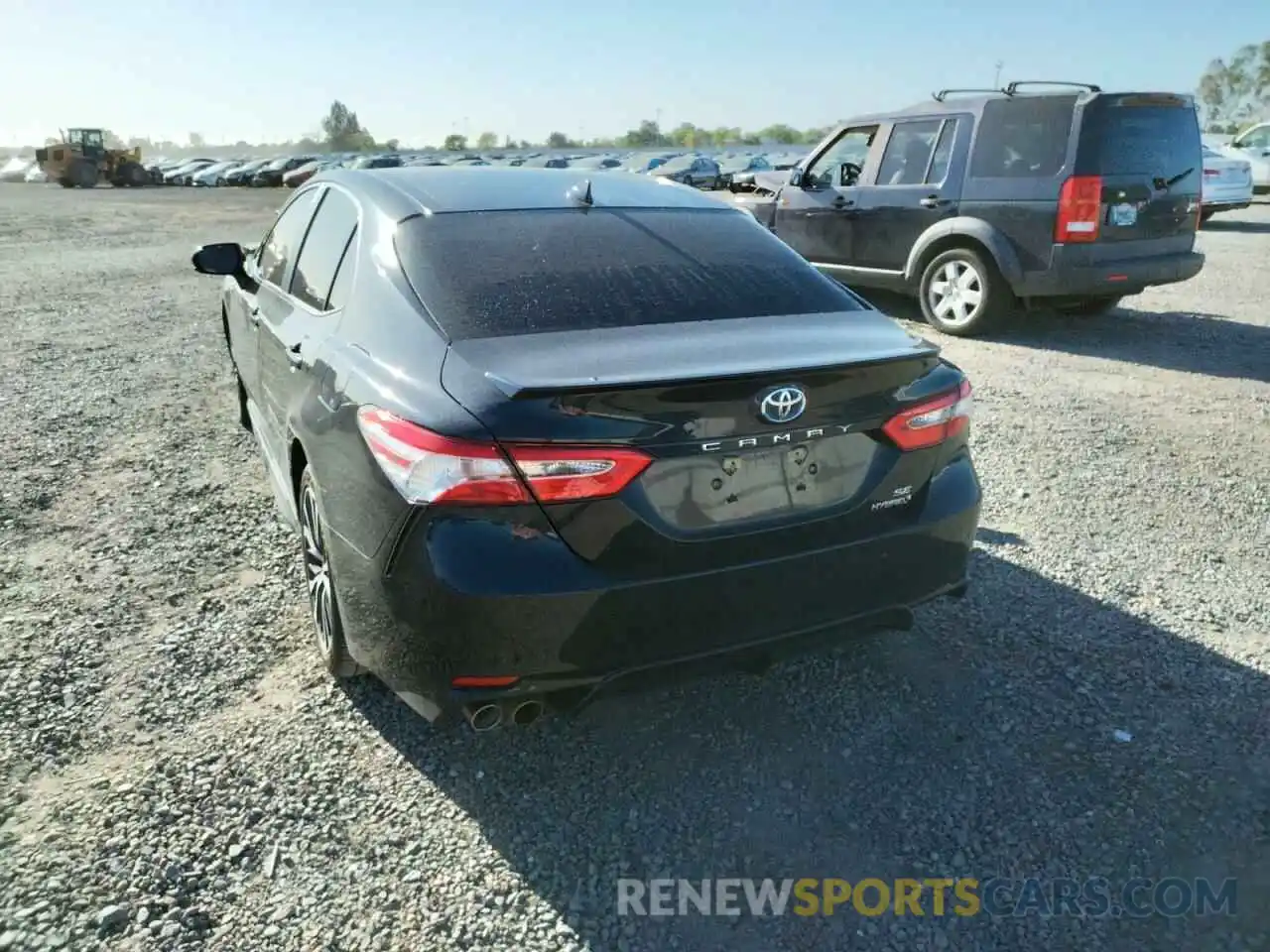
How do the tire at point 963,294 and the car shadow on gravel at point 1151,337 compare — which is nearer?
the car shadow on gravel at point 1151,337

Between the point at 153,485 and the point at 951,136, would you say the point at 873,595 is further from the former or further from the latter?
the point at 951,136

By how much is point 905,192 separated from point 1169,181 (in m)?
2.10

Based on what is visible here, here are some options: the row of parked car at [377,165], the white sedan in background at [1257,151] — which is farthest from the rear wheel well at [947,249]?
the row of parked car at [377,165]

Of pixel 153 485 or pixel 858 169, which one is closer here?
pixel 153 485

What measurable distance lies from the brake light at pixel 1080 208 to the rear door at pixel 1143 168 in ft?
0.19

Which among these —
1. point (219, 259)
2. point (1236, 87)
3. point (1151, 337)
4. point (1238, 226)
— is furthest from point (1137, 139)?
point (1236, 87)

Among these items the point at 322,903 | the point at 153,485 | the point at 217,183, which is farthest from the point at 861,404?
the point at 217,183

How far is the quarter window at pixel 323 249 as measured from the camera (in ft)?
11.1

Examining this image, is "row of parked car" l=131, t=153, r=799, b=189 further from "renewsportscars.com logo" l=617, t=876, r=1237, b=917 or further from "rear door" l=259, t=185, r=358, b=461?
"renewsportscars.com logo" l=617, t=876, r=1237, b=917

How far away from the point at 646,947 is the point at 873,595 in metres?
1.09

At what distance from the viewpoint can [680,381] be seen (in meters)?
2.31

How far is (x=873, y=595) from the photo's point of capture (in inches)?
105

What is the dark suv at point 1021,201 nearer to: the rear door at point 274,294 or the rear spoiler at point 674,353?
the rear spoiler at point 674,353

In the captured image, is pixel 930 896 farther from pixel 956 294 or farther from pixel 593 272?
pixel 956 294
